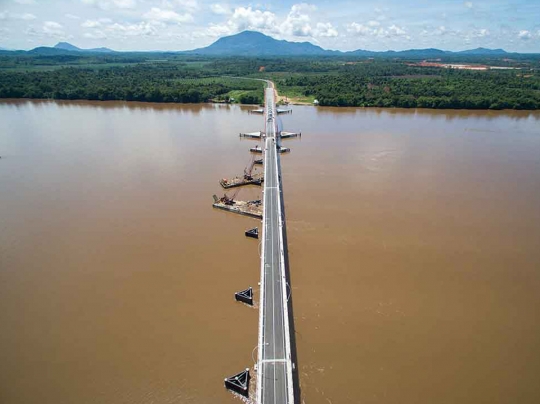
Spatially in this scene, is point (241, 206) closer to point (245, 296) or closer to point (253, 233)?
point (253, 233)

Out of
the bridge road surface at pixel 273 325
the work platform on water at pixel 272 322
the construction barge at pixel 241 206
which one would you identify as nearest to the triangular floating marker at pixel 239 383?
the work platform on water at pixel 272 322

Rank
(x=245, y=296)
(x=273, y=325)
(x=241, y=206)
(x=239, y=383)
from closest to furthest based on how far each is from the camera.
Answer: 1. (x=239, y=383)
2. (x=273, y=325)
3. (x=245, y=296)
4. (x=241, y=206)

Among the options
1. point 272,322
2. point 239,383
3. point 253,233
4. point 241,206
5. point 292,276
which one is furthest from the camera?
point 241,206

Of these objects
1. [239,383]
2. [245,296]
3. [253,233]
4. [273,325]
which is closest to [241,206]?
[253,233]

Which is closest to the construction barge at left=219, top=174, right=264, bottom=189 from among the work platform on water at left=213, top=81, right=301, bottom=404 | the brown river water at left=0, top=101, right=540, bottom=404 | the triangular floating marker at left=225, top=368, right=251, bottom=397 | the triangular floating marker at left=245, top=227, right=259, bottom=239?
the brown river water at left=0, top=101, right=540, bottom=404

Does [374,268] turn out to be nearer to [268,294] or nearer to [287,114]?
[268,294]

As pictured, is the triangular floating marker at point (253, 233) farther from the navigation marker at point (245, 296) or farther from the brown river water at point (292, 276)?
the navigation marker at point (245, 296)
